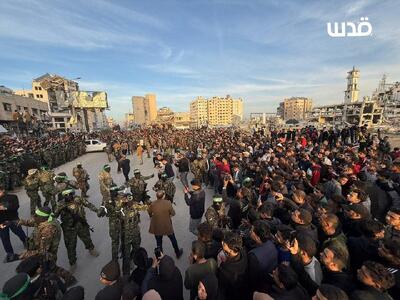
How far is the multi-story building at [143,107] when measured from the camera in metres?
137

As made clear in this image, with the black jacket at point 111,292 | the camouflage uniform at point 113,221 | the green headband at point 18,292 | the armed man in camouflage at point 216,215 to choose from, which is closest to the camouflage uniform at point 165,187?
the camouflage uniform at point 113,221

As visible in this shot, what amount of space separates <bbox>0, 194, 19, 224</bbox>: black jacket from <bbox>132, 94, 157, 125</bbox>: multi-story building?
13414cm

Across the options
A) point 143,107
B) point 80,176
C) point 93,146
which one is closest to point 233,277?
point 80,176

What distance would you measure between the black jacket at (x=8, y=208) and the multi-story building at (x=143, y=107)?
134 m

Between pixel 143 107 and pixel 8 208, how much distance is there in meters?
142

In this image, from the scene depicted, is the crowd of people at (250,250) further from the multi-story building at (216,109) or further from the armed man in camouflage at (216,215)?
the multi-story building at (216,109)

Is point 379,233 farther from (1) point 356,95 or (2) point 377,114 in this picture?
(1) point 356,95

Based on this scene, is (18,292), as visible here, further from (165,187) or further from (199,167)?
(199,167)

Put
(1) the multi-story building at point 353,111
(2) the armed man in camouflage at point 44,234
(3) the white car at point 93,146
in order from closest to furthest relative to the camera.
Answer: (2) the armed man in camouflage at point 44,234 → (3) the white car at point 93,146 → (1) the multi-story building at point 353,111

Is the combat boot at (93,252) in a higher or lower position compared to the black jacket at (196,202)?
lower

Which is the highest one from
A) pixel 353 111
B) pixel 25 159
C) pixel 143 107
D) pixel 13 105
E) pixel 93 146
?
pixel 143 107

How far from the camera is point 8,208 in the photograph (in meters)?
4.66

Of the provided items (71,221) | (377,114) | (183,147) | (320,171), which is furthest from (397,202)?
(377,114)

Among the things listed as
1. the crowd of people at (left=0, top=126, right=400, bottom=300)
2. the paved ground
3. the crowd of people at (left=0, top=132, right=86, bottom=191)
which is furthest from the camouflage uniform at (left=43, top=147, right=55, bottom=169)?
the crowd of people at (left=0, top=126, right=400, bottom=300)
